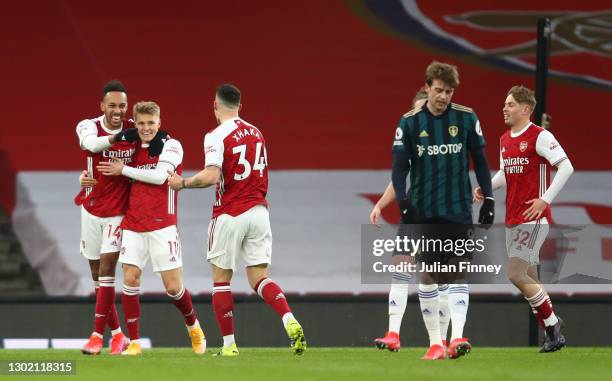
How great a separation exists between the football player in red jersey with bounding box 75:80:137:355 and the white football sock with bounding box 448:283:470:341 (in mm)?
2272

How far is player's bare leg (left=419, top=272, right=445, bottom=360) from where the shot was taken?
7.94 meters

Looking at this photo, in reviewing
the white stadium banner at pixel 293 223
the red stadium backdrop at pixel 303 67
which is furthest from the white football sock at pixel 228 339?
the red stadium backdrop at pixel 303 67

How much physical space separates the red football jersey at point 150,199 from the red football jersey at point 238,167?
1.45 feet

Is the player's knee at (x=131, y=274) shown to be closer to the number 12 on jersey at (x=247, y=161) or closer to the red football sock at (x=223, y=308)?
the red football sock at (x=223, y=308)

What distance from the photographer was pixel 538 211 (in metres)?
8.91

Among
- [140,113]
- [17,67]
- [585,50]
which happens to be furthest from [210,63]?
[140,113]

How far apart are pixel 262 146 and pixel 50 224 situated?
4626 mm

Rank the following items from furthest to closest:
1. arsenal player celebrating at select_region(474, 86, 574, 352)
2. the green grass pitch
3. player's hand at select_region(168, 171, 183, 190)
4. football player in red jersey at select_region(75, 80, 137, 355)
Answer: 1. arsenal player celebrating at select_region(474, 86, 574, 352)
2. football player in red jersey at select_region(75, 80, 137, 355)
3. player's hand at select_region(168, 171, 183, 190)
4. the green grass pitch

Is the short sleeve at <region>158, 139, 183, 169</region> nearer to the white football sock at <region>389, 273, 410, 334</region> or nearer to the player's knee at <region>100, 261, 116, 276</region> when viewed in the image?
the player's knee at <region>100, 261, 116, 276</region>

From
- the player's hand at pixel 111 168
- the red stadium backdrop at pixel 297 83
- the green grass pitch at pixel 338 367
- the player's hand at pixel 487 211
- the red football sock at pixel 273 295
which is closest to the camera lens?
the green grass pitch at pixel 338 367

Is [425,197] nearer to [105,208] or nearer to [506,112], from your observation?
[506,112]

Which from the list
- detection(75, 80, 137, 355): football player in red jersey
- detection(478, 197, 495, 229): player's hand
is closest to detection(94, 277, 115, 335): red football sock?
detection(75, 80, 137, 355): football player in red jersey

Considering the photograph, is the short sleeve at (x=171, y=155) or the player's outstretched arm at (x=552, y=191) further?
the player's outstretched arm at (x=552, y=191)

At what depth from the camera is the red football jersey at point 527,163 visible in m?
9.06
